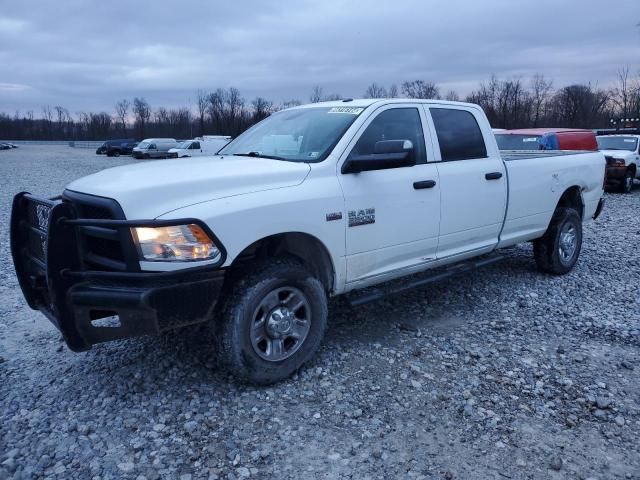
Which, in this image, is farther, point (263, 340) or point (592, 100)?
point (592, 100)

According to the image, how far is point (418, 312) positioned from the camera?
5223 mm

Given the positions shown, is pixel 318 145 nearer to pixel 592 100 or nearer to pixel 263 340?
pixel 263 340

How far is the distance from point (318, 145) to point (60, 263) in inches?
78.7

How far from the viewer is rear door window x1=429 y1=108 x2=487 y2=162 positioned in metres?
4.86

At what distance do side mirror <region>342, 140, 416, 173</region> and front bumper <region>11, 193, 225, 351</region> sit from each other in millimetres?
1310

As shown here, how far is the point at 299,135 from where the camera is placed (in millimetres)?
4418

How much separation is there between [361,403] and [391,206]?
59.5 inches

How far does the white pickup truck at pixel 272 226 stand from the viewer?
3154mm

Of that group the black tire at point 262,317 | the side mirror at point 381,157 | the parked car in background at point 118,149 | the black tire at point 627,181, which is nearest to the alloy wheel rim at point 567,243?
the side mirror at point 381,157

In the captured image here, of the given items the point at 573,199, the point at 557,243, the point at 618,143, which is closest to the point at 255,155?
the point at 557,243

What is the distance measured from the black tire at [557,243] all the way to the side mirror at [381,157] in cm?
299

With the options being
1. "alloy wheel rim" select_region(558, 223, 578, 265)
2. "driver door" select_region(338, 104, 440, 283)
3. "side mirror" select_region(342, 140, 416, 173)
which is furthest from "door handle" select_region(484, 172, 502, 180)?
"alloy wheel rim" select_region(558, 223, 578, 265)

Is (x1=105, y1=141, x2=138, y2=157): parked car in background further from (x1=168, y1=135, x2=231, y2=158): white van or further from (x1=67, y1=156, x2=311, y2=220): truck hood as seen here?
(x1=67, y1=156, x2=311, y2=220): truck hood


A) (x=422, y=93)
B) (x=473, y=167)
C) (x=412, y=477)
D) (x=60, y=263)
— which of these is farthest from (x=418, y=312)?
(x=422, y=93)
